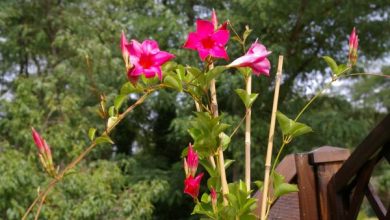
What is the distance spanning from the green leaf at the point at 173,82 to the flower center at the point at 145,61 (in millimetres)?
56

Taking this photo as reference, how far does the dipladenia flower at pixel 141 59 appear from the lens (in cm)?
68

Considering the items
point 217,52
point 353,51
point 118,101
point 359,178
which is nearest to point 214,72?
point 217,52

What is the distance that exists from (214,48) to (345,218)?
0.48 meters

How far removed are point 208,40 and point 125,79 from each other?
5194mm

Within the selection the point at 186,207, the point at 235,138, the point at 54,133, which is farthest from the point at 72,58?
the point at 186,207

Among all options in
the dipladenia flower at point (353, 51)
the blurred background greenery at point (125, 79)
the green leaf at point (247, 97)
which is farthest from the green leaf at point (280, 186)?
the blurred background greenery at point (125, 79)

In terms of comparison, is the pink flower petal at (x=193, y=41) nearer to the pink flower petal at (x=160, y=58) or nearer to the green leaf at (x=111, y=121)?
the pink flower petal at (x=160, y=58)

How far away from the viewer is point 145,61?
69 centimetres

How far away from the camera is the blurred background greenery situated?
14.6 ft

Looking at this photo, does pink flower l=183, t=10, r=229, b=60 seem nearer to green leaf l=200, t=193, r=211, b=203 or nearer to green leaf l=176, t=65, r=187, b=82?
green leaf l=176, t=65, r=187, b=82

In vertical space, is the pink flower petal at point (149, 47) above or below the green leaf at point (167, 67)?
above

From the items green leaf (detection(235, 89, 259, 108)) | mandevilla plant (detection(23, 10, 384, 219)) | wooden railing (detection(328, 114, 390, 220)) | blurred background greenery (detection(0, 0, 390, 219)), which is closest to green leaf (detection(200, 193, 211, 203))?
mandevilla plant (detection(23, 10, 384, 219))

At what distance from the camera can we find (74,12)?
6039mm

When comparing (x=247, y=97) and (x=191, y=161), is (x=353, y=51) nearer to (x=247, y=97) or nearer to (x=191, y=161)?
(x=247, y=97)
